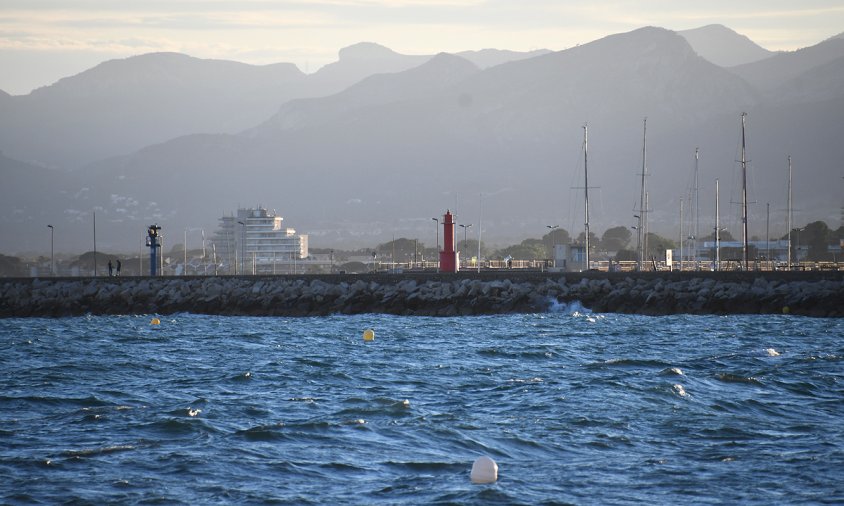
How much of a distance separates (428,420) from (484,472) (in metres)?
4.60

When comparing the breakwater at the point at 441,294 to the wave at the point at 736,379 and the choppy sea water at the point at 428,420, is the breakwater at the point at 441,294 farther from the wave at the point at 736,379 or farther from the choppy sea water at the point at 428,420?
the wave at the point at 736,379

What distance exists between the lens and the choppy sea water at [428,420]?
15797 mm

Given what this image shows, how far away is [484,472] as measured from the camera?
1595 cm

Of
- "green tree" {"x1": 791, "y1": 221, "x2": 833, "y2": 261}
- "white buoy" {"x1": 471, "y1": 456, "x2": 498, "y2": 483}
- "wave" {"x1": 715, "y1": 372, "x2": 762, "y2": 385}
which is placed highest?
"green tree" {"x1": 791, "y1": 221, "x2": 833, "y2": 261}

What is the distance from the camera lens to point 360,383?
26.0 metres

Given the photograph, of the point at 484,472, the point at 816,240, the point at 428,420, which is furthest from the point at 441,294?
the point at 816,240

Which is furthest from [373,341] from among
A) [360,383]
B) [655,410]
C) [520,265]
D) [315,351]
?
[520,265]

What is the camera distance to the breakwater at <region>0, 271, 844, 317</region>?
156ft

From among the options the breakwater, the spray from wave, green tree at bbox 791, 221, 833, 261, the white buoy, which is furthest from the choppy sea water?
green tree at bbox 791, 221, 833, 261

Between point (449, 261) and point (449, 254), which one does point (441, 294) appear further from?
point (449, 254)

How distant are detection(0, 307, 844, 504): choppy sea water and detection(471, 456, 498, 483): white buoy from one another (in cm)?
24

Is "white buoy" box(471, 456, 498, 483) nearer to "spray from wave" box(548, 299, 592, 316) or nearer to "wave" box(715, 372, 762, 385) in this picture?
"wave" box(715, 372, 762, 385)

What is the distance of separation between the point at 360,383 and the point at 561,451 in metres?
8.73

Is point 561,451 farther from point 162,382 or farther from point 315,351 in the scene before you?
point 315,351
